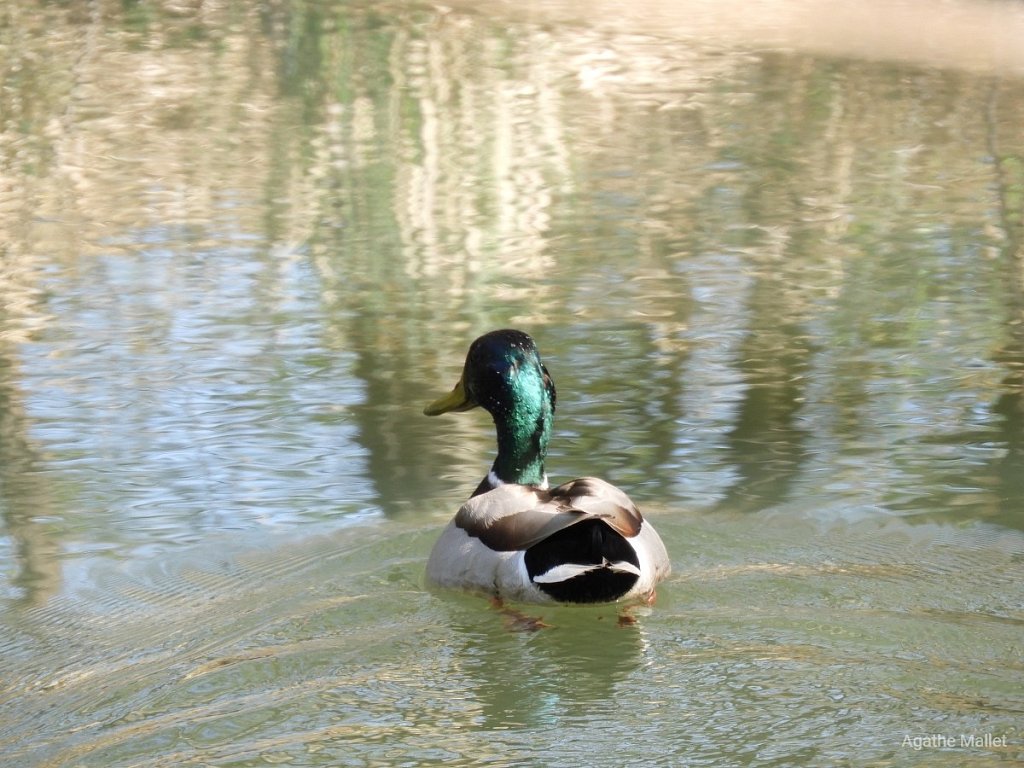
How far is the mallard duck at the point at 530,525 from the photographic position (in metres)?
5.38

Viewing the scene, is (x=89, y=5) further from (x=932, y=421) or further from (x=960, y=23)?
(x=932, y=421)

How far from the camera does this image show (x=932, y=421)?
768 cm

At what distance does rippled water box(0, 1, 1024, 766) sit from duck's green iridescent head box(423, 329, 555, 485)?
48 centimetres

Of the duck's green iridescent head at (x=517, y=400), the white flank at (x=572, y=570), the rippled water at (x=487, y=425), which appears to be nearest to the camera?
the rippled water at (x=487, y=425)

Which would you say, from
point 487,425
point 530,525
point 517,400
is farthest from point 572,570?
point 487,425

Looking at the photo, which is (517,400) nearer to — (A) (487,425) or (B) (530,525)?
(B) (530,525)

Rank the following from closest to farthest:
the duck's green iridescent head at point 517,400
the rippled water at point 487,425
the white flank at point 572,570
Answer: the rippled water at point 487,425 < the white flank at point 572,570 < the duck's green iridescent head at point 517,400

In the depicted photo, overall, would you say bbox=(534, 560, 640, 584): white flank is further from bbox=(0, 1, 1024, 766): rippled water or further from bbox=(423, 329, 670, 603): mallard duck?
bbox=(0, 1, 1024, 766): rippled water

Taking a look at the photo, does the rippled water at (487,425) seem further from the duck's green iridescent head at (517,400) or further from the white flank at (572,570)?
the duck's green iridescent head at (517,400)

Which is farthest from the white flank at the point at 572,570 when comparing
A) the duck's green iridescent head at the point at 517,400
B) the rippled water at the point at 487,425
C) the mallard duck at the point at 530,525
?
the duck's green iridescent head at the point at 517,400

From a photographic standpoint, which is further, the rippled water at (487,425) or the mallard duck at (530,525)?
the mallard duck at (530,525)

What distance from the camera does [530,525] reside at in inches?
221

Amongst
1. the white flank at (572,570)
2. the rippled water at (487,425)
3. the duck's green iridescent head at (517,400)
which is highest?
the duck's green iridescent head at (517,400)

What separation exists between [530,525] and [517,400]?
84 cm
